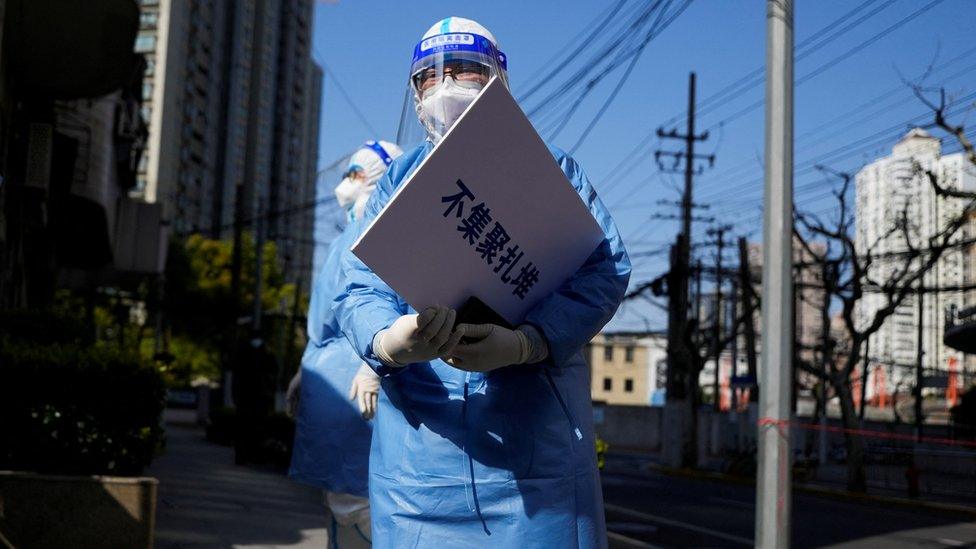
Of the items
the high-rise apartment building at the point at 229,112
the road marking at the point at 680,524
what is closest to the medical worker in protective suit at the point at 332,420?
the road marking at the point at 680,524

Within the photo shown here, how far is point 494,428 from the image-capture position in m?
2.22

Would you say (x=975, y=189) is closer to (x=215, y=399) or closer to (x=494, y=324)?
(x=494, y=324)

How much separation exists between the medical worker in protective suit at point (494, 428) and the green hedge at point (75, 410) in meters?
3.92

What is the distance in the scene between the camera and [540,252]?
7.38ft

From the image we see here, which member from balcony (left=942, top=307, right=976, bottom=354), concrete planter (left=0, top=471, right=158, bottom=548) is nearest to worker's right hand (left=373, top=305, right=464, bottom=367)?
concrete planter (left=0, top=471, right=158, bottom=548)

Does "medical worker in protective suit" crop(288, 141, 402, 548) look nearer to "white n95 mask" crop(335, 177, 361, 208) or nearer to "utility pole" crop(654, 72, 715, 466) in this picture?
"white n95 mask" crop(335, 177, 361, 208)

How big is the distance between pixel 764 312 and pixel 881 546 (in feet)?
20.5

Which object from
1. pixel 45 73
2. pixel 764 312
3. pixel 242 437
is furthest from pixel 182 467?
pixel 764 312

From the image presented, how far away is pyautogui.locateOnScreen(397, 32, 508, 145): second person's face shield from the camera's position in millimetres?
2512

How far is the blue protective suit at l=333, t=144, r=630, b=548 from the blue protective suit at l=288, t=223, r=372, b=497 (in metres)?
1.45

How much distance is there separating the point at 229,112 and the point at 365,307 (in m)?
78.1

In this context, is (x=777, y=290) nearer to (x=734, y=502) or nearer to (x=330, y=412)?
(x=330, y=412)

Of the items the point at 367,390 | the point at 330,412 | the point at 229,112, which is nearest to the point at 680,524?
the point at 330,412

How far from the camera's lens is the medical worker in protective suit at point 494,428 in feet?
7.14
